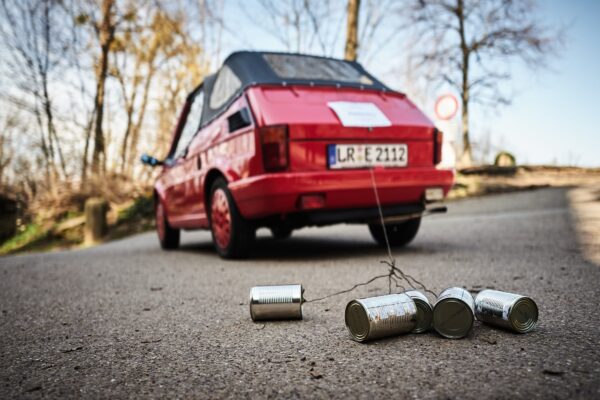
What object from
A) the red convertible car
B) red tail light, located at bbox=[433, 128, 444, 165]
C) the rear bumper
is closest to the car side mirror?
the red convertible car

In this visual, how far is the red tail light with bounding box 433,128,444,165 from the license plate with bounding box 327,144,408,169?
35 cm

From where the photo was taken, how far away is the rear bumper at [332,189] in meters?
3.44

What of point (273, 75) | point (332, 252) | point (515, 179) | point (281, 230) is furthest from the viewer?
point (515, 179)

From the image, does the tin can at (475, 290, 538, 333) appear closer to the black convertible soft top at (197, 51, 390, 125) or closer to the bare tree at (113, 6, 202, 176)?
the black convertible soft top at (197, 51, 390, 125)

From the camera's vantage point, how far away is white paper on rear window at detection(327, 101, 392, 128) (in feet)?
12.0

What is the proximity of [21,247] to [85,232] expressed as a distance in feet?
8.77

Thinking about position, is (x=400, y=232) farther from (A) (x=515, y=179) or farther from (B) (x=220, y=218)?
(A) (x=515, y=179)

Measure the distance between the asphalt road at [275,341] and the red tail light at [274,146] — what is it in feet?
2.63

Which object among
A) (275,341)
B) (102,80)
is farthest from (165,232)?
(102,80)

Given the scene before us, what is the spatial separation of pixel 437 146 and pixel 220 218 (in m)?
2.02

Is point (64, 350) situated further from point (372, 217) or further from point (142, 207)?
point (142, 207)

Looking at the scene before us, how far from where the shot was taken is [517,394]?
1.19 meters

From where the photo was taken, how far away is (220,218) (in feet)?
13.6

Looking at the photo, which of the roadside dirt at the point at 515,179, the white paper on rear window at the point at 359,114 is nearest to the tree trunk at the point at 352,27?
the roadside dirt at the point at 515,179
